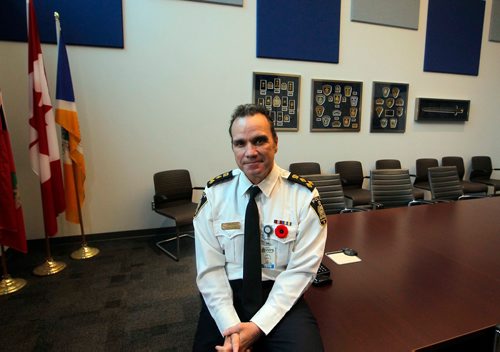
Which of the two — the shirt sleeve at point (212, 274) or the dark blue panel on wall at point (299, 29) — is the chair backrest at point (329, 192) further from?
the dark blue panel on wall at point (299, 29)

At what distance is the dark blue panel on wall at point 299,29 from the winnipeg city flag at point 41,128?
2.29m

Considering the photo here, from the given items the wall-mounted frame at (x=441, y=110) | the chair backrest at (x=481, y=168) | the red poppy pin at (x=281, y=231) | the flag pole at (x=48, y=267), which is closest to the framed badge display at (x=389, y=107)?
the wall-mounted frame at (x=441, y=110)

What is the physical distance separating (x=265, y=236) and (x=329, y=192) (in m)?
1.57

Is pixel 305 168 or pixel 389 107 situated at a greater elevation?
pixel 389 107

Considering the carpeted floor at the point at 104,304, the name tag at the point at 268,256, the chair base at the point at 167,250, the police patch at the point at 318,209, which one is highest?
the police patch at the point at 318,209

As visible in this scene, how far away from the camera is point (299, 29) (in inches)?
148

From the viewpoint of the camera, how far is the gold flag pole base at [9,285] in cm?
238

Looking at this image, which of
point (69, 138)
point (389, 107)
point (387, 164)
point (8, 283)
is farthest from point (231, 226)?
point (389, 107)

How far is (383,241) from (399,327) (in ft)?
2.50

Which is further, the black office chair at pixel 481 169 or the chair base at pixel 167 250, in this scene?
the black office chair at pixel 481 169

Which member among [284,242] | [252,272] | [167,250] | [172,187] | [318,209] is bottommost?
[167,250]

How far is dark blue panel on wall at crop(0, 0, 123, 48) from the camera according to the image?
2.94 m

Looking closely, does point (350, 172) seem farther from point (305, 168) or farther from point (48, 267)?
point (48, 267)

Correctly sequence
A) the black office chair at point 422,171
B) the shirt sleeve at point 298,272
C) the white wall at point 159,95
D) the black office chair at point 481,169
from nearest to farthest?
the shirt sleeve at point 298,272 → the white wall at point 159,95 → the black office chair at point 422,171 → the black office chair at point 481,169
